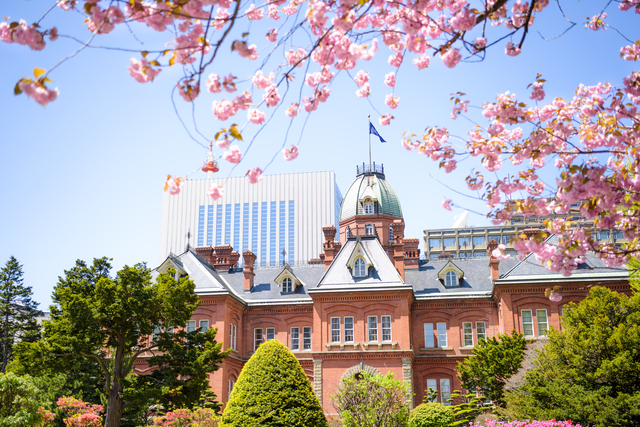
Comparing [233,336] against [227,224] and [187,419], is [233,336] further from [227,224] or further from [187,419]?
[227,224]

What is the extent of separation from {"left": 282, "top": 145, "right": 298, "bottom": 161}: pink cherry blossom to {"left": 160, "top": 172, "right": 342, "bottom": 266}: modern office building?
371ft

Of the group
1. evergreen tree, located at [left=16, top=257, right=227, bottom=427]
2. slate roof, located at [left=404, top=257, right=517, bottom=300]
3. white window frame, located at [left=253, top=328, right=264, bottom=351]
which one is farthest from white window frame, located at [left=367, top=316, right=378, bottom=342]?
evergreen tree, located at [left=16, top=257, right=227, bottom=427]

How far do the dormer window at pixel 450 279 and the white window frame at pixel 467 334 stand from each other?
9.19 ft

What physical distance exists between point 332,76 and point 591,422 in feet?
60.6

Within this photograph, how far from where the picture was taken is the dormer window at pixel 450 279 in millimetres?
38656

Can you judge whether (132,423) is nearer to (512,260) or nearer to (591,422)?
(591,422)

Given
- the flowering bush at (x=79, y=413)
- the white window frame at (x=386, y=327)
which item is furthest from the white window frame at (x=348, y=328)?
the flowering bush at (x=79, y=413)

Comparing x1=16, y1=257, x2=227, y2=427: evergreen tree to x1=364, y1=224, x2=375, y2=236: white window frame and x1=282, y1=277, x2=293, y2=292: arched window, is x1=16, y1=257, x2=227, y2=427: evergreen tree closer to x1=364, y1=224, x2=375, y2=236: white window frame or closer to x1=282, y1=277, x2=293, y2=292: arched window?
x1=282, y1=277, x2=293, y2=292: arched window

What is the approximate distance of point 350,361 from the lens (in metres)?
34.1

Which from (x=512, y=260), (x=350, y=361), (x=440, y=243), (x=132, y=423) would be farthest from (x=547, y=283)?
(x=440, y=243)

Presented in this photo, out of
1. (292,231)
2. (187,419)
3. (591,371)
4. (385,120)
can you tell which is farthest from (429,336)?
(292,231)

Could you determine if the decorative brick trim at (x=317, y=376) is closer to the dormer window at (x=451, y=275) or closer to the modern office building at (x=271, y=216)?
the dormer window at (x=451, y=275)

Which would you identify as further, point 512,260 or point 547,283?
point 512,260

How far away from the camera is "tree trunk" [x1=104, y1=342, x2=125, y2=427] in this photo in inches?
971
